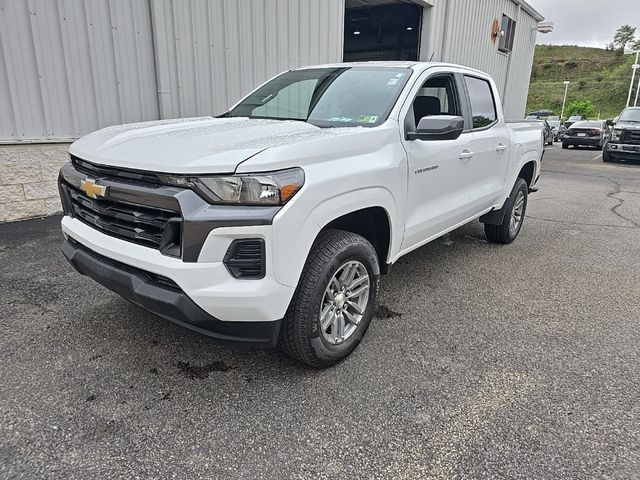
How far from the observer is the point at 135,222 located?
2445mm

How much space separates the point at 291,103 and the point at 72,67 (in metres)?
3.64

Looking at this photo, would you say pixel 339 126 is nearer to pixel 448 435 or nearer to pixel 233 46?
pixel 448 435

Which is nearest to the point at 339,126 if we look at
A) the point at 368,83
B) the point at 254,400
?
the point at 368,83

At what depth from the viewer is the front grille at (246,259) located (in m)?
2.21

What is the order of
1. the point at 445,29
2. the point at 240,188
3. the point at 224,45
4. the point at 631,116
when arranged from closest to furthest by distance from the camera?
the point at 240,188 → the point at 224,45 → the point at 445,29 → the point at 631,116

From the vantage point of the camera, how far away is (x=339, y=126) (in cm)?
314

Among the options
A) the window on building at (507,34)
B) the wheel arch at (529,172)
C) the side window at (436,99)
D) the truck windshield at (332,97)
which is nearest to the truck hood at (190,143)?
the truck windshield at (332,97)

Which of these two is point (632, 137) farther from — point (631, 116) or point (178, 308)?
point (178, 308)

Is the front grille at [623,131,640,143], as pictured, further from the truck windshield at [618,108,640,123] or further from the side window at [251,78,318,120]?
the side window at [251,78,318,120]

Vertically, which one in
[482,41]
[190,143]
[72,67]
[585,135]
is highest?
[482,41]

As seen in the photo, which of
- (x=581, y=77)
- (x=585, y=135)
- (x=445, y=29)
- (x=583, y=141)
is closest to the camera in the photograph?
(x=445, y=29)

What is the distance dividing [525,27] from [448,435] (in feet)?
67.5

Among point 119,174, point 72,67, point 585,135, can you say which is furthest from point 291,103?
point 585,135

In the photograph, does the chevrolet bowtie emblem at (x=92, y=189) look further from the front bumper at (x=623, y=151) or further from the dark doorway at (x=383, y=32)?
the front bumper at (x=623, y=151)
